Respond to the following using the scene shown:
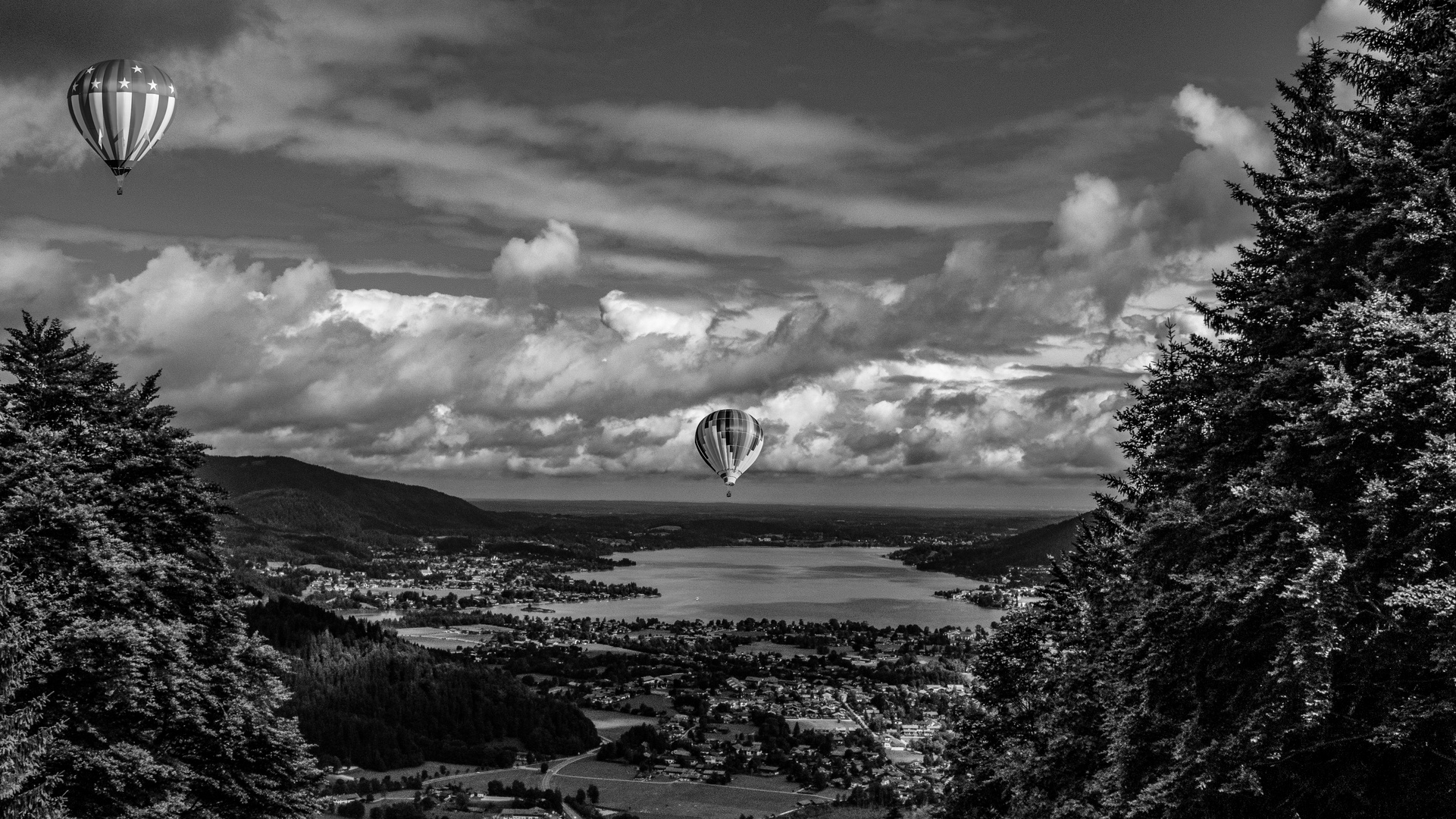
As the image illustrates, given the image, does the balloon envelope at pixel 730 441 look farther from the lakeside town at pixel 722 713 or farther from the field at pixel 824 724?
the field at pixel 824 724

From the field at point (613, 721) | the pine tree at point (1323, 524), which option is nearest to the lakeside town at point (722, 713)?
the field at point (613, 721)

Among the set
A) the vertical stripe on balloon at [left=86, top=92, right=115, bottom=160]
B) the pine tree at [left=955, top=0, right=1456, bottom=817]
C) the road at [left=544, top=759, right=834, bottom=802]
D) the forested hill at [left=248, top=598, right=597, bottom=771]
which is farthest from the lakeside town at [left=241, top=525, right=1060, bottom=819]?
the vertical stripe on balloon at [left=86, top=92, right=115, bottom=160]

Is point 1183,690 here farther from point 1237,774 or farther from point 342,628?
point 342,628

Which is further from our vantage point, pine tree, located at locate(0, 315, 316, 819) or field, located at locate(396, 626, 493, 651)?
field, located at locate(396, 626, 493, 651)

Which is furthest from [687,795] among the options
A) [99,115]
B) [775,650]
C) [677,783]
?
[775,650]

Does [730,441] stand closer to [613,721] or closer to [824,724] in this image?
[824,724]

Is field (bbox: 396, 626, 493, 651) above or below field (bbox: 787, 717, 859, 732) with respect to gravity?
below

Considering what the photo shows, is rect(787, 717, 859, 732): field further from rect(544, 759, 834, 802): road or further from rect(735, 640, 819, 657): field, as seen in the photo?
rect(735, 640, 819, 657): field
